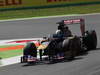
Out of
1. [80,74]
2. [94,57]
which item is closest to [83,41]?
[94,57]

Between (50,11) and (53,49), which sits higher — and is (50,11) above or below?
below

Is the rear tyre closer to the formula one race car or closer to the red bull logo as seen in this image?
the formula one race car

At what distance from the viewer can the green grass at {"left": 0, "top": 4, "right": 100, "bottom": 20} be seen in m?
32.3

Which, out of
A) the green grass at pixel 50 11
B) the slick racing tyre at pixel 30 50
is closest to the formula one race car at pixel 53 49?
the slick racing tyre at pixel 30 50

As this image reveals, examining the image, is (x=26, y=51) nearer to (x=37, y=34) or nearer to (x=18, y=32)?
(x=37, y=34)

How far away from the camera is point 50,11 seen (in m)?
33.6

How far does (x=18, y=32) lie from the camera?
24.2 m

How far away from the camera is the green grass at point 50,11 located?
3228 cm

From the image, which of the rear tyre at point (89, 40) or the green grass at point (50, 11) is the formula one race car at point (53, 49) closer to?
the rear tyre at point (89, 40)

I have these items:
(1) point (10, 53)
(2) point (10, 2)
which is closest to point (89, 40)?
(1) point (10, 53)

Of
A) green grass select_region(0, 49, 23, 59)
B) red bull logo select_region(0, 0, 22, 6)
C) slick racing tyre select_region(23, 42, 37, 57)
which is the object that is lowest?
green grass select_region(0, 49, 23, 59)

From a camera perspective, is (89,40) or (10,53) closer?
(89,40)

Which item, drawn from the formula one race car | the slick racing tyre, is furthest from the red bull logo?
the slick racing tyre

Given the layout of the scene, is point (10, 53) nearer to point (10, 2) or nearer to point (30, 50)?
point (30, 50)
